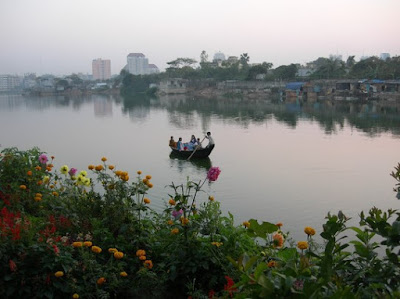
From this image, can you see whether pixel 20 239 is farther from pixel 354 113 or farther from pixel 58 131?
pixel 354 113

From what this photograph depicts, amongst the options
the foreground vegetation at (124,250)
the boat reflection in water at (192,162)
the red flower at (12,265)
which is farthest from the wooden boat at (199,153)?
the red flower at (12,265)

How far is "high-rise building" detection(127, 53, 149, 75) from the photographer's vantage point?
548ft

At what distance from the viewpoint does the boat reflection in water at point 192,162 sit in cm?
1268

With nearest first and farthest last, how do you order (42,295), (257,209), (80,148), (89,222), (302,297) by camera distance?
(302,297) < (42,295) < (89,222) < (257,209) < (80,148)

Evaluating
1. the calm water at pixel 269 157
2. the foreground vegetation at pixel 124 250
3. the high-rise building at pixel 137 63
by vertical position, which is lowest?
the calm water at pixel 269 157

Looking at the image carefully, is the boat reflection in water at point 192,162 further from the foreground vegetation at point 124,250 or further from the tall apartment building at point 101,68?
the tall apartment building at point 101,68

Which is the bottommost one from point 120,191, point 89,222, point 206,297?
point 206,297

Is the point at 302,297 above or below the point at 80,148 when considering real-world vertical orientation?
above

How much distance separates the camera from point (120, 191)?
3391 mm

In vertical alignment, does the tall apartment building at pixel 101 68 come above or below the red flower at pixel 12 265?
above

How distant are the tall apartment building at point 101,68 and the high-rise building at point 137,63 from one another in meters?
27.2

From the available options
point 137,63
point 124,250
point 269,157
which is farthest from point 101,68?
point 124,250

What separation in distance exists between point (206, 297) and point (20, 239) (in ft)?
4.02

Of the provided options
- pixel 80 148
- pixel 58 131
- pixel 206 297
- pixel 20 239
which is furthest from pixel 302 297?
pixel 58 131
